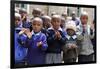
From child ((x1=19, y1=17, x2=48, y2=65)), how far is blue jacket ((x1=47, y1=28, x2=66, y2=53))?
6 centimetres

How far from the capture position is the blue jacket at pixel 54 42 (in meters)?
2.32

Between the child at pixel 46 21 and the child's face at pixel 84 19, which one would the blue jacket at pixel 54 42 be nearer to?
the child at pixel 46 21

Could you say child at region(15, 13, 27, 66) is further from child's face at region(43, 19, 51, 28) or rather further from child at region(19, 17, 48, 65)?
child's face at region(43, 19, 51, 28)

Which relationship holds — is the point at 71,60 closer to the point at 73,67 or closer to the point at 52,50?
the point at 73,67

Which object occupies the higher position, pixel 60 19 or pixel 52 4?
pixel 52 4

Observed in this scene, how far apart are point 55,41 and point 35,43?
238 mm

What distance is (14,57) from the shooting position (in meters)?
2.17

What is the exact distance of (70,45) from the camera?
95.0 inches

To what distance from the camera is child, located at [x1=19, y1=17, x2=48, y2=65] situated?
223 cm

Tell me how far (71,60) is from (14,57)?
68 centimetres

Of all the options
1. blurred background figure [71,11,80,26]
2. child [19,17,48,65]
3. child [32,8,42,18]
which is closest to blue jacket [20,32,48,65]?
child [19,17,48,65]

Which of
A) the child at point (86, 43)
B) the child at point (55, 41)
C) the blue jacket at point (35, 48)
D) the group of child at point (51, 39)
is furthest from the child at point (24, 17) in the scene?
the child at point (86, 43)
